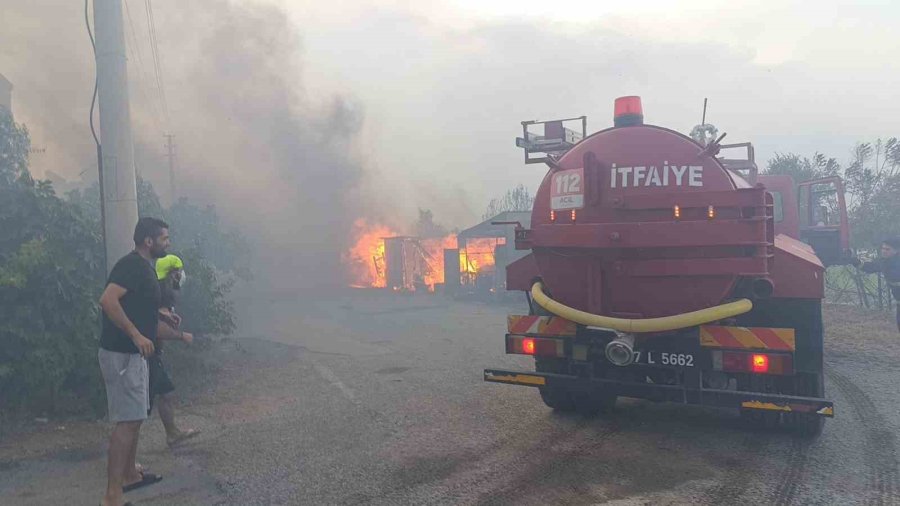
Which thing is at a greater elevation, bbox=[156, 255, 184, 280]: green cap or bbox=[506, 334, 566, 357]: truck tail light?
bbox=[156, 255, 184, 280]: green cap

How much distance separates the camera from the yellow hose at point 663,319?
4.23m

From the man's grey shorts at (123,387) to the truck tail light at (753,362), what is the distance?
426 centimetres

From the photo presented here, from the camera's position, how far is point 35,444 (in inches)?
206

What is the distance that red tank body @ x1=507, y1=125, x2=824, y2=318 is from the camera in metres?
4.26

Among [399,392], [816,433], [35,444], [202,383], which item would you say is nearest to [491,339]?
[399,392]

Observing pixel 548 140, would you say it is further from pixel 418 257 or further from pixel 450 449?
pixel 418 257

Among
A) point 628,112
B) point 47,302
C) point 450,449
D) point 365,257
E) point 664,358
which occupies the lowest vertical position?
point 450,449

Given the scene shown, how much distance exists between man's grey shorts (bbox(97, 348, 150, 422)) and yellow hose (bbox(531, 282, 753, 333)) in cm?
328

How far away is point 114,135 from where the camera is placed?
5.99m

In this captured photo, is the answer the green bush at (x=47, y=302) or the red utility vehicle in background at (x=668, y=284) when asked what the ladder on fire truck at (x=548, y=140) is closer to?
the red utility vehicle in background at (x=668, y=284)

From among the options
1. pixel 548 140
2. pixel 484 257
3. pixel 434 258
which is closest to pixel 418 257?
pixel 434 258

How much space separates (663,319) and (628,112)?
203 cm

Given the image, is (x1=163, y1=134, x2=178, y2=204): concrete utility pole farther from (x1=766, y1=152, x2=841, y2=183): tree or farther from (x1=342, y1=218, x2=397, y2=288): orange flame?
(x1=766, y1=152, x2=841, y2=183): tree

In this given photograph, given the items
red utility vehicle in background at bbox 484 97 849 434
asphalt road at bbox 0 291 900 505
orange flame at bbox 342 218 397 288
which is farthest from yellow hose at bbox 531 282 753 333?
orange flame at bbox 342 218 397 288
